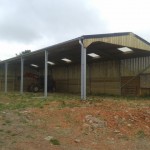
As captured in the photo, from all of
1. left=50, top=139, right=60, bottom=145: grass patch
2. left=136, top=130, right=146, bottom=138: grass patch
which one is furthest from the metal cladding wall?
left=50, top=139, right=60, bottom=145: grass patch

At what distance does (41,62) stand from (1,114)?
25.1 m

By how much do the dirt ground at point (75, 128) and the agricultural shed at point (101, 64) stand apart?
6.37 meters

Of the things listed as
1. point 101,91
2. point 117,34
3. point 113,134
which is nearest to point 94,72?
point 101,91

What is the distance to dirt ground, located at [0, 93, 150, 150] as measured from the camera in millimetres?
10336

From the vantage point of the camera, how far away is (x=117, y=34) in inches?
862

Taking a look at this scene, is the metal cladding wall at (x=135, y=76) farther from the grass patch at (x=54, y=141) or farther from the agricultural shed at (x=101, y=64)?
the grass patch at (x=54, y=141)

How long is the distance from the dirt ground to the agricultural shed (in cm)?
637

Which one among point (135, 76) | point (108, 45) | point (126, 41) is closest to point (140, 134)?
point (126, 41)

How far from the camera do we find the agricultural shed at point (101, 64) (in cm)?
2173

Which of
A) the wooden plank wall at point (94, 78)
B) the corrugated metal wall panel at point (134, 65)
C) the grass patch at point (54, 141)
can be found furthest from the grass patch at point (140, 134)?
the wooden plank wall at point (94, 78)

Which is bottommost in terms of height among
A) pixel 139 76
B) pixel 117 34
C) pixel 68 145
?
pixel 68 145

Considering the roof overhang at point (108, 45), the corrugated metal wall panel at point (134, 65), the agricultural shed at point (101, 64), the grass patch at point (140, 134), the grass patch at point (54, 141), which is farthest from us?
the corrugated metal wall panel at point (134, 65)

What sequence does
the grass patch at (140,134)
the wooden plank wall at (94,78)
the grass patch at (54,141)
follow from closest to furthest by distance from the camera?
the grass patch at (54,141)
the grass patch at (140,134)
the wooden plank wall at (94,78)

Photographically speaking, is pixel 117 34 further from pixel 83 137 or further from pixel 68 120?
pixel 83 137
